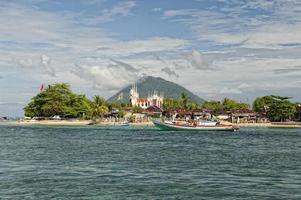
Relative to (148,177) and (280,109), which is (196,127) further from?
(148,177)

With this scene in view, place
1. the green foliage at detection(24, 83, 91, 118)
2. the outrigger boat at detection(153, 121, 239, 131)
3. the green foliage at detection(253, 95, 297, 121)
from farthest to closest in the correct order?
the green foliage at detection(24, 83, 91, 118) < the green foliage at detection(253, 95, 297, 121) < the outrigger boat at detection(153, 121, 239, 131)

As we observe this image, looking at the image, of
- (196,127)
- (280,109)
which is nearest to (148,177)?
(196,127)

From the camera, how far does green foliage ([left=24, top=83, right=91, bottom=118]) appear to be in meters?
191

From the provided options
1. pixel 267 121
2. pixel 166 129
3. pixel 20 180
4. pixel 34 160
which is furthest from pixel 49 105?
pixel 20 180

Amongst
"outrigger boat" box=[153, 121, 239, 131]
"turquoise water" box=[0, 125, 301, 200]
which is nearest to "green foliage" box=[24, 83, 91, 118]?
"outrigger boat" box=[153, 121, 239, 131]

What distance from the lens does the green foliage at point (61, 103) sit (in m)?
191

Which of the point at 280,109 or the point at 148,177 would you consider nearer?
the point at 148,177

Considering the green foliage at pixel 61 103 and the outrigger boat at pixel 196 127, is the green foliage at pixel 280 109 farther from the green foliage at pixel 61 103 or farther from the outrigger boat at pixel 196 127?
the green foliage at pixel 61 103

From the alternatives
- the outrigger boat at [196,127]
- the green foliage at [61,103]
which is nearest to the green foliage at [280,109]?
the outrigger boat at [196,127]

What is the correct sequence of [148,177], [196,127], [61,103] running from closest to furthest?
[148,177] → [196,127] → [61,103]

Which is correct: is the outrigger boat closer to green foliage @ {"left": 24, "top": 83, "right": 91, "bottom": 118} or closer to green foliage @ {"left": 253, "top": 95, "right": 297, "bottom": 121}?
green foliage @ {"left": 253, "top": 95, "right": 297, "bottom": 121}

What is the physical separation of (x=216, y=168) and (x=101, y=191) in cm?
1379

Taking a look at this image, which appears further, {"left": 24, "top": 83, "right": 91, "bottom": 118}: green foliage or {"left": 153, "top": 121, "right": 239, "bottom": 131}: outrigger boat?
{"left": 24, "top": 83, "right": 91, "bottom": 118}: green foliage

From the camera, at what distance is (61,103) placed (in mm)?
193000
